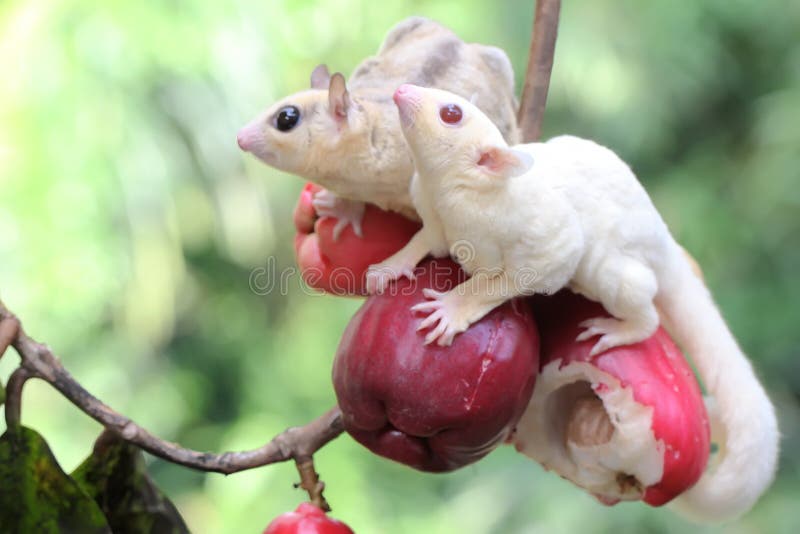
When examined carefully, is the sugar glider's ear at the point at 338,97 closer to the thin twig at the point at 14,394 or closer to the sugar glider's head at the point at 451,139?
the sugar glider's head at the point at 451,139

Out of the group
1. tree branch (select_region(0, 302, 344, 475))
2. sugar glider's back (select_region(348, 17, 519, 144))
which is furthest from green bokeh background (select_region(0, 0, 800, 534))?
tree branch (select_region(0, 302, 344, 475))

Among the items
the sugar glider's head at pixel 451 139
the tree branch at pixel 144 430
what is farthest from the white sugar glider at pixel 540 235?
the tree branch at pixel 144 430

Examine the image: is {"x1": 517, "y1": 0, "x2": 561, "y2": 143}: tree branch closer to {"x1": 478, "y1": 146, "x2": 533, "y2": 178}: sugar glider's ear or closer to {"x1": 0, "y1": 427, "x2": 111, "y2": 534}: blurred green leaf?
{"x1": 478, "y1": 146, "x2": 533, "y2": 178}: sugar glider's ear

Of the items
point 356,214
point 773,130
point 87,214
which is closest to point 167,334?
point 87,214

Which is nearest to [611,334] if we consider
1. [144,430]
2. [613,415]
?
[613,415]

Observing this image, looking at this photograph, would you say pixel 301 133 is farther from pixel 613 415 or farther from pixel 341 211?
pixel 613 415

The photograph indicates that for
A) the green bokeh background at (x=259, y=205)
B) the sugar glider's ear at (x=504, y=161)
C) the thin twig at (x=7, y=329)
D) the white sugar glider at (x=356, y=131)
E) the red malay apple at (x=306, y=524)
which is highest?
the sugar glider's ear at (x=504, y=161)
